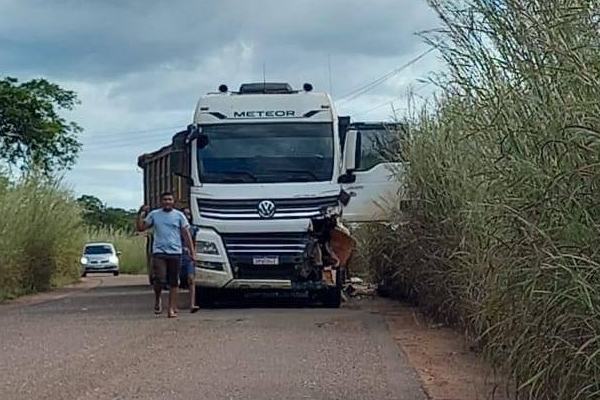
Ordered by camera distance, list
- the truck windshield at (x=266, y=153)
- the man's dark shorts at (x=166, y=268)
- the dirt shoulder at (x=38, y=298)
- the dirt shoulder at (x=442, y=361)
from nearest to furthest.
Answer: the dirt shoulder at (x=442, y=361) → the man's dark shorts at (x=166, y=268) → the truck windshield at (x=266, y=153) → the dirt shoulder at (x=38, y=298)

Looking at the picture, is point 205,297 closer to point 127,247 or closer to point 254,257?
point 254,257

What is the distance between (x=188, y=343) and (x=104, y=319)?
4.36m

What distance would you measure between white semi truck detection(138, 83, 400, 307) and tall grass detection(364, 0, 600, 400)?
8.60m

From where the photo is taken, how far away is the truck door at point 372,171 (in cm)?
2031

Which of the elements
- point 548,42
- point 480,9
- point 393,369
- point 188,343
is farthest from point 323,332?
point 548,42

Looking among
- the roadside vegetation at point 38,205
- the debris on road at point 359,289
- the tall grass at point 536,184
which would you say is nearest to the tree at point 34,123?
the roadside vegetation at point 38,205

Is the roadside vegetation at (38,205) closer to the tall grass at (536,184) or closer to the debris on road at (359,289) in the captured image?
the debris on road at (359,289)

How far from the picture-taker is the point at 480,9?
9.15 meters

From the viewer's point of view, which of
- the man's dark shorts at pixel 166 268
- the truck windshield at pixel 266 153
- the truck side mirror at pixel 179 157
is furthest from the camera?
the truck side mirror at pixel 179 157

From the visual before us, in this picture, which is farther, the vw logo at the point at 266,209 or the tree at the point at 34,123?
the tree at the point at 34,123

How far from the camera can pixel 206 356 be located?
43.9ft

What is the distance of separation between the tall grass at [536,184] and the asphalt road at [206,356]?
1819 millimetres

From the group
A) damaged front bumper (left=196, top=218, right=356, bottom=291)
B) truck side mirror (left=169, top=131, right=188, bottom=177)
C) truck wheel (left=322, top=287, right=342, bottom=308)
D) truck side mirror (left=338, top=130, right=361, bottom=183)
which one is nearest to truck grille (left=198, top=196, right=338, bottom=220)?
damaged front bumper (left=196, top=218, right=356, bottom=291)

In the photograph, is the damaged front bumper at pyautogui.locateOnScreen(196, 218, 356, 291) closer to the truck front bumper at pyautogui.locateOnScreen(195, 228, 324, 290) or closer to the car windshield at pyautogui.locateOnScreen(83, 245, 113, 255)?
the truck front bumper at pyautogui.locateOnScreen(195, 228, 324, 290)
